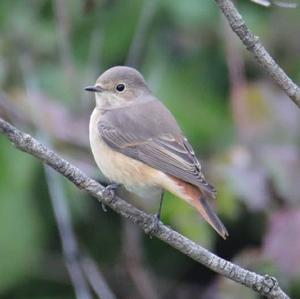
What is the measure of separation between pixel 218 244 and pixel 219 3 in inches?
110

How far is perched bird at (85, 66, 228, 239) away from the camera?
336cm

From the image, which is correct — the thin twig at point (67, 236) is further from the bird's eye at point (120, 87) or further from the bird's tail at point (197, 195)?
the bird's tail at point (197, 195)

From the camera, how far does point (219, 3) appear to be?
2.62 metres

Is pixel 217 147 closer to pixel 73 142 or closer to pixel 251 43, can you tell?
pixel 73 142

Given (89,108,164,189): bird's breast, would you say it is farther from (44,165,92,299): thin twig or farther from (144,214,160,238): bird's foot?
(44,165,92,299): thin twig

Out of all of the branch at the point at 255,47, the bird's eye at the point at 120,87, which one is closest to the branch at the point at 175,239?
the branch at the point at 255,47

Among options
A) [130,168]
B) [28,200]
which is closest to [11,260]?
[28,200]

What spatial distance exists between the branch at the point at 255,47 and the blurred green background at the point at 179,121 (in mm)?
1712

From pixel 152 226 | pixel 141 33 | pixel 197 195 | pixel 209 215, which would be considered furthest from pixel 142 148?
pixel 141 33

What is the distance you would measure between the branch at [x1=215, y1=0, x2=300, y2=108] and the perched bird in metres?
0.68

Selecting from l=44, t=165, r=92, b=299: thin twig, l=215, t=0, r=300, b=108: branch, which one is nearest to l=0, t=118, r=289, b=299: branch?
l=215, t=0, r=300, b=108: branch

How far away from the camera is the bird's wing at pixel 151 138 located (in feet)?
11.6

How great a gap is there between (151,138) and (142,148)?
0.29 ft

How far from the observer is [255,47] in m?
2.64
